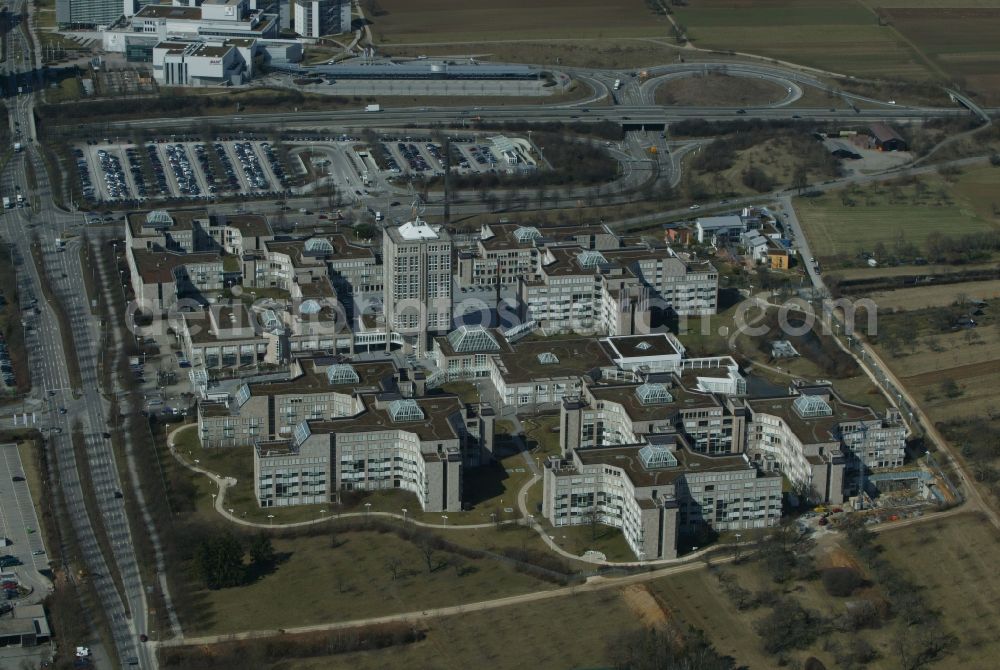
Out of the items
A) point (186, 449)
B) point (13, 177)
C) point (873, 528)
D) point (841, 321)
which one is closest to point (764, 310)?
point (841, 321)

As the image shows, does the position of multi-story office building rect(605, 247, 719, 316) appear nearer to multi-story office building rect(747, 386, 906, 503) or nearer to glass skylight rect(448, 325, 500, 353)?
glass skylight rect(448, 325, 500, 353)

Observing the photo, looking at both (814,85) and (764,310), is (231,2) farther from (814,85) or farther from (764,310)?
(764,310)

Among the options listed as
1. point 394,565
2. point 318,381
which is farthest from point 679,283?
point 394,565

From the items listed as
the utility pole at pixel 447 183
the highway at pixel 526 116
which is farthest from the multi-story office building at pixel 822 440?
the highway at pixel 526 116

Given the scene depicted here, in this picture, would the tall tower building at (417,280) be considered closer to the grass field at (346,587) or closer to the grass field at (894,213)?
the grass field at (346,587)

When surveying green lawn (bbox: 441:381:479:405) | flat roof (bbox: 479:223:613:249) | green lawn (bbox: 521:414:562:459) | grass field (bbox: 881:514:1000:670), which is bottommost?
grass field (bbox: 881:514:1000:670)

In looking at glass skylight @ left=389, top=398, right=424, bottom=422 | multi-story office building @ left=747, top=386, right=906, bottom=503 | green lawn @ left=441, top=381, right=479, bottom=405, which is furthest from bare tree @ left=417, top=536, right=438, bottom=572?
multi-story office building @ left=747, top=386, right=906, bottom=503

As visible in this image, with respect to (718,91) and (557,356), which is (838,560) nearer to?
(557,356)
